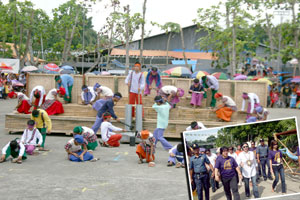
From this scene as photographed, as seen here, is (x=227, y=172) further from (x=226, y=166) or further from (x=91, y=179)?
(x=91, y=179)

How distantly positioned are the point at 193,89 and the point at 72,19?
52.4 ft

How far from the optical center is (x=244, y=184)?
3.98m

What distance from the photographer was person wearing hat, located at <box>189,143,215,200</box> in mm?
3857

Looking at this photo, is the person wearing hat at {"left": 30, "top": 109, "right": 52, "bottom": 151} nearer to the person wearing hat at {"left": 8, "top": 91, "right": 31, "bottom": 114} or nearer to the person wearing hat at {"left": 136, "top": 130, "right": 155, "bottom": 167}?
the person wearing hat at {"left": 136, "top": 130, "right": 155, "bottom": 167}

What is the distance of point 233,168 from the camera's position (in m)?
3.97

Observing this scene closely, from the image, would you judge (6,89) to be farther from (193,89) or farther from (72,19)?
(193,89)

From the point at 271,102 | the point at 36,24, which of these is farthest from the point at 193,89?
the point at 36,24

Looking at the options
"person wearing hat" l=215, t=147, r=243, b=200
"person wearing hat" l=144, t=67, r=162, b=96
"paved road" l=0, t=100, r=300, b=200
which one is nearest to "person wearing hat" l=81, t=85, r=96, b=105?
"person wearing hat" l=144, t=67, r=162, b=96

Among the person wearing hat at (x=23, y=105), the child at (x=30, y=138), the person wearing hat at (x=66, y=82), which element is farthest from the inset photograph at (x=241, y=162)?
the person wearing hat at (x=66, y=82)

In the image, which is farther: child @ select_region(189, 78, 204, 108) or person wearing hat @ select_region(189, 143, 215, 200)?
child @ select_region(189, 78, 204, 108)

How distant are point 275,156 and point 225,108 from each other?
9252 mm

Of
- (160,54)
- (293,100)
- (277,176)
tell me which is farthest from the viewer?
(160,54)

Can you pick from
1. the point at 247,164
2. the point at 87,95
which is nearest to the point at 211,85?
the point at 87,95

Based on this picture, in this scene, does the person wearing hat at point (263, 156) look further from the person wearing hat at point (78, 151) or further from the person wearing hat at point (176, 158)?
the person wearing hat at point (78, 151)
